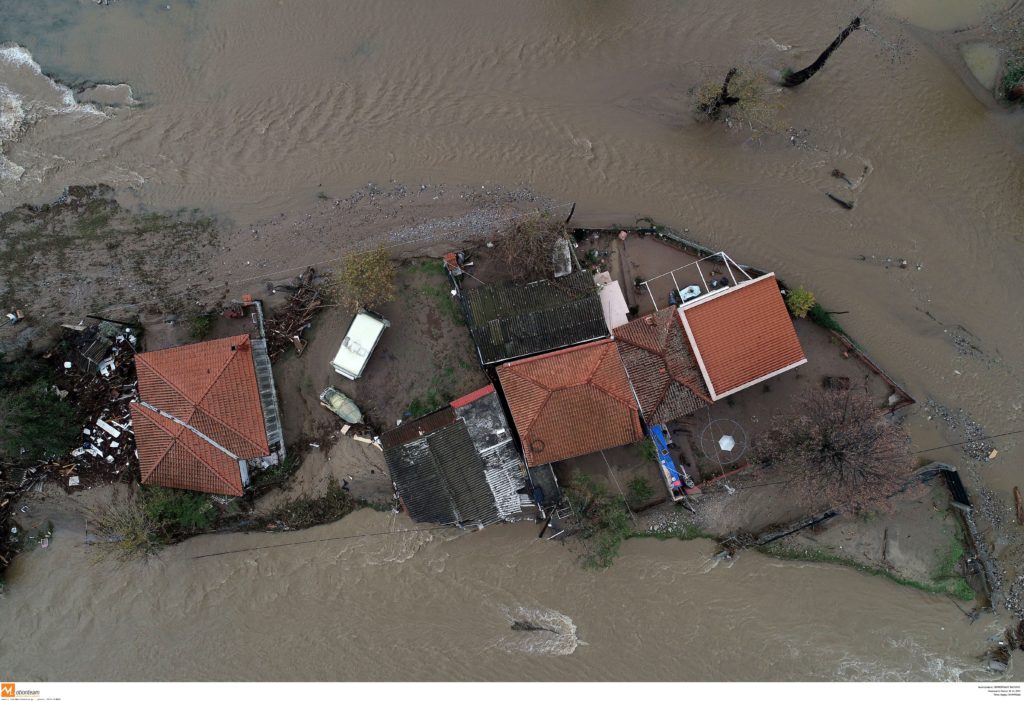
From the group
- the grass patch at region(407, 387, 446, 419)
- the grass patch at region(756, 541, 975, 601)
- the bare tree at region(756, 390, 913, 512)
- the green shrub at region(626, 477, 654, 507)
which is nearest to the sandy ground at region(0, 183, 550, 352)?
the grass patch at region(407, 387, 446, 419)

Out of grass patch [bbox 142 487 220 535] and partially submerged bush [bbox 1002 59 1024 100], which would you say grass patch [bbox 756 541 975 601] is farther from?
grass patch [bbox 142 487 220 535]

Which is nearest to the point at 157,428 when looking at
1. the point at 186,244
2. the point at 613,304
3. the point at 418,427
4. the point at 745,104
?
the point at 186,244

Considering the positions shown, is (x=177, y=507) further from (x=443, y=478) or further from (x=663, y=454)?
(x=663, y=454)

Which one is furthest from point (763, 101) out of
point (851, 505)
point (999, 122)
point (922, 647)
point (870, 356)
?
point (922, 647)

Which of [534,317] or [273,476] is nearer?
[534,317]

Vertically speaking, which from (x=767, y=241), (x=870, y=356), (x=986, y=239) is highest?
(x=767, y=241)

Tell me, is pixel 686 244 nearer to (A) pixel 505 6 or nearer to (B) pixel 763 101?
(B) pixel 763 101

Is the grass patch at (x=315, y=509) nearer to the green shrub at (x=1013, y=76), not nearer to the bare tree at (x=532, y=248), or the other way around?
the bare tree at (x=532, y=248)
